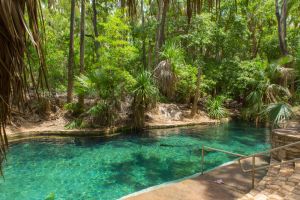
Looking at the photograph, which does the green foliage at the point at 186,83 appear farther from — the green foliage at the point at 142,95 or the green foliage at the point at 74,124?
the green foliage at the point at 74,124

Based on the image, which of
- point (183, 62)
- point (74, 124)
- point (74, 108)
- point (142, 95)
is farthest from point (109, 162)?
point (183, 62)

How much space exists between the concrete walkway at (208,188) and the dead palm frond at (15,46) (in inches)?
212

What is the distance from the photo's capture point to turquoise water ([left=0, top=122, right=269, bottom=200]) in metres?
7.82

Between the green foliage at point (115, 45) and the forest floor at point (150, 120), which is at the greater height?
the green foliage at point (115, 45)

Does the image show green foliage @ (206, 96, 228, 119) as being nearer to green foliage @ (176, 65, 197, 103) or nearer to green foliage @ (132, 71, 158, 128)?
green foliage @ (176, 65, 197, 103)

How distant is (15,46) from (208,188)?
6.53 meters

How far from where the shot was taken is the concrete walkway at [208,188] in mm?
6285

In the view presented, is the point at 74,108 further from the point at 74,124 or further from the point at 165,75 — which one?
the point at 165,75

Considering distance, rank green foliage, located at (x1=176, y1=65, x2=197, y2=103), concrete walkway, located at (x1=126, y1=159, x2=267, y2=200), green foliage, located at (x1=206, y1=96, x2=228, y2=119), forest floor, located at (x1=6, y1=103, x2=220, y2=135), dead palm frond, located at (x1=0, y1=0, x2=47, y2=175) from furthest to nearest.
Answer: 1. green foliage, located at (x1=206, y1=96, x2=228, y2=119)
2. green foliage, located at (x1=176, y1=65, x2=197, y2=103)
3. forest floor, located at (x1=6, y1=103, x2=220, y2=135)
4. concrete walkway, located at (x1=126, y1=159, x2=267, y2=200)
5. dead palm frond, located at (x1=0, y1=0, x2=47, y2=175)

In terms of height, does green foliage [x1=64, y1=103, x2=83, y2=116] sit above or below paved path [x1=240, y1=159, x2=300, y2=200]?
above

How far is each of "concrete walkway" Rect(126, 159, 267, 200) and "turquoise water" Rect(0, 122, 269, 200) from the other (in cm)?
137

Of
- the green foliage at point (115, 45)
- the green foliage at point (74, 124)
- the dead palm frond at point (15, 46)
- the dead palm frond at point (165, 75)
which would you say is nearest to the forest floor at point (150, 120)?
the green foliage at point (74, 124)

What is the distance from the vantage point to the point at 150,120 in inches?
668

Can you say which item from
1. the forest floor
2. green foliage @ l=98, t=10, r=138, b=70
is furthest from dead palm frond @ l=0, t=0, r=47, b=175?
green foliage @ l=98, t=10, r=138, b=70
